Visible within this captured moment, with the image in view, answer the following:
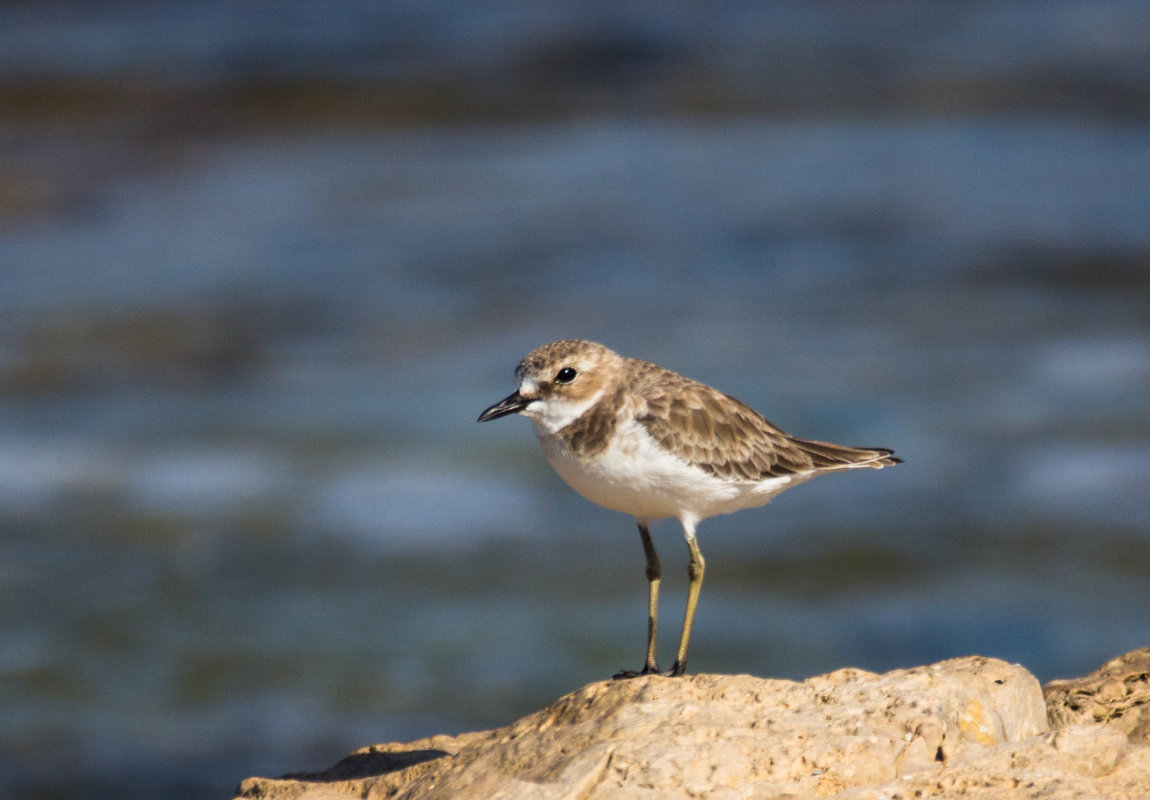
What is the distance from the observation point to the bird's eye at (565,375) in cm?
664

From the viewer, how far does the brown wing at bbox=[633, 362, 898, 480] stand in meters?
6.58

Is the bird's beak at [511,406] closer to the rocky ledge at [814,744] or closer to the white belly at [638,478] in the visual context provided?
the white belly at [638,478]

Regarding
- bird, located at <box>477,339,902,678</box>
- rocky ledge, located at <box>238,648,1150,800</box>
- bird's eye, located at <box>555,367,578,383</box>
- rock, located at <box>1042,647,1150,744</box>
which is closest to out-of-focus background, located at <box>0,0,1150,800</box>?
bird, located at <box>477,339,902,678</box>

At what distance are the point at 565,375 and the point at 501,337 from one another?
14.1 metres

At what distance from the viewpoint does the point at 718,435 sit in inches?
267

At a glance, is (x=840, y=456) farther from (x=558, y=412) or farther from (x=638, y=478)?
→ (x=558, y=412)

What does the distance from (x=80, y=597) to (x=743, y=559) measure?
778cm

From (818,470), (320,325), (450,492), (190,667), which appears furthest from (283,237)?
(818,470)

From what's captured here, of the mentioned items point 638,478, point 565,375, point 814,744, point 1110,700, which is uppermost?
point 565,375

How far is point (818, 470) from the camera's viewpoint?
7344mm

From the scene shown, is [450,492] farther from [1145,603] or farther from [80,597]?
[1145,603]

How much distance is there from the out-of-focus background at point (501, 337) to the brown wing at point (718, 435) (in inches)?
279

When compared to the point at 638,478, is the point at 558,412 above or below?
above

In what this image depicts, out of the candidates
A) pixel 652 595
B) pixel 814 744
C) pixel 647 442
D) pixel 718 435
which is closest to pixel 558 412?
pixel 647 442
